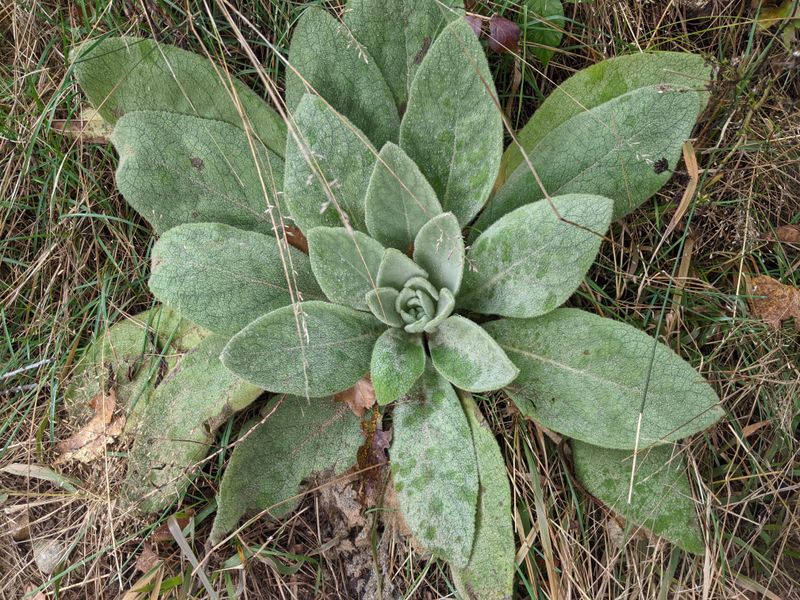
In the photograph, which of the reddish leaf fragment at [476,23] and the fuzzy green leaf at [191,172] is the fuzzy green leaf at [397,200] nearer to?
the fuzzy green leaf at [191,172]

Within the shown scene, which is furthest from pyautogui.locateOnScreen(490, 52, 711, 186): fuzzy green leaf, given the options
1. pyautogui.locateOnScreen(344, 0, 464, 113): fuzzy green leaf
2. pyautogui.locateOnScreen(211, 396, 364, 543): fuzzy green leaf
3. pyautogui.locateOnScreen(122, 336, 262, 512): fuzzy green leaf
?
pyautogui.locateOnScreen(122, 336, 262, 512): fuzzy green leaf

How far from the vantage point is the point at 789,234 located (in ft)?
6.82

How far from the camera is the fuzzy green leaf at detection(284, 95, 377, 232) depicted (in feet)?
5.86

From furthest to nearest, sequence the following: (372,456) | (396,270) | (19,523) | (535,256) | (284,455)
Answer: (19,523)
(372,456)
(284,455)
(396,270)
(535,256)

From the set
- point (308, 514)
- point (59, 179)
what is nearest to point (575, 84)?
point (308, 514)

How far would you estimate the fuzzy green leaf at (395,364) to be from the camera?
174cm

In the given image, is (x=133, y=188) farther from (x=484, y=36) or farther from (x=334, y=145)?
(x=484, y=36)

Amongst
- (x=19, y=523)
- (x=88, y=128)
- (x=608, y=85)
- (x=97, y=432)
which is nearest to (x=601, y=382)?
(x=608, y=85)

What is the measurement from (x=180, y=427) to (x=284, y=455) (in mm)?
318

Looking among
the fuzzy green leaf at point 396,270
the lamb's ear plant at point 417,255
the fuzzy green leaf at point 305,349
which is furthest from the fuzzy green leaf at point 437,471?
the fuzzy green leaf at point 396,270

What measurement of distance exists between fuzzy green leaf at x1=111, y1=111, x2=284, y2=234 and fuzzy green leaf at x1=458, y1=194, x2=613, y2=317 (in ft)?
2.05

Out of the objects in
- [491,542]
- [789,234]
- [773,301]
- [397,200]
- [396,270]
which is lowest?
[491,542]

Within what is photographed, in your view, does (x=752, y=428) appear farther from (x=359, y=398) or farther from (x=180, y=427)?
(x=180, y=427)

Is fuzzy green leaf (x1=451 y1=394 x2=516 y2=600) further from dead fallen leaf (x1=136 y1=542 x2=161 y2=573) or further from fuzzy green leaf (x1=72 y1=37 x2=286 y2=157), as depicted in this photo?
fuzzy green leaf (x1=72 y1=37 x2=286 y2=157)
